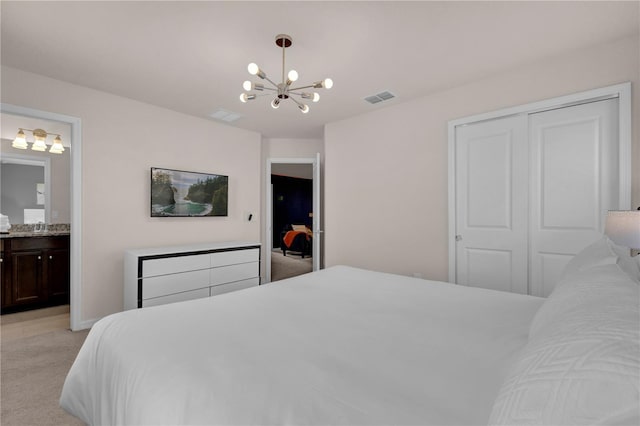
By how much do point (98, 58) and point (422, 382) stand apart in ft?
11.4

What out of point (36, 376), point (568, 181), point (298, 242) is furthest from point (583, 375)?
point (298, 242)

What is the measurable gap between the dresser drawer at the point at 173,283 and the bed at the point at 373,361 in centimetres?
179

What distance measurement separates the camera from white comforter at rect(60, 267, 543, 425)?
775mm

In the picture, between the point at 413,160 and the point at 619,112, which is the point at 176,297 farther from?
the point at 619,112

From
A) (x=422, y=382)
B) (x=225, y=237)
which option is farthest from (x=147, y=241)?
(x=422, y=382)

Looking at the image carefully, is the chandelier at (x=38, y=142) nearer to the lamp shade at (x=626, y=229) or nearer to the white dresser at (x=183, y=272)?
the white dresser at (x=183, y=272)

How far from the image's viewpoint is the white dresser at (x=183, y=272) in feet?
10.3

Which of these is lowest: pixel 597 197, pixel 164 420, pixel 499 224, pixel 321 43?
pixel 164 420

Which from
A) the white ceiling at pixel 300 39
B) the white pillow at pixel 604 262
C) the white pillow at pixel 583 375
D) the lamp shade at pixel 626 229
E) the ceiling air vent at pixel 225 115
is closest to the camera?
the white pillow at pixel 583 375

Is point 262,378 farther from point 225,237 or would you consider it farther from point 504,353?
point 225,237

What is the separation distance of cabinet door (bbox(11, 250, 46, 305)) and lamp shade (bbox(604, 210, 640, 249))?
5892 mm

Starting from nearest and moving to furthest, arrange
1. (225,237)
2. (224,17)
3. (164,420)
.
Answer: (164,420) → (224,17) → (225,237)

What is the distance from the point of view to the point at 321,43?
239cm

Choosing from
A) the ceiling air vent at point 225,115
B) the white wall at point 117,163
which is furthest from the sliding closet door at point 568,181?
the white wall at point 117,163
